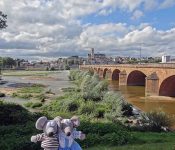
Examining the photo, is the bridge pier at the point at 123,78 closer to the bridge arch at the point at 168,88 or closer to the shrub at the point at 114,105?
the bridge arch at the point at 168,88

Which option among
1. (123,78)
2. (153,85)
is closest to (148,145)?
(153,85)

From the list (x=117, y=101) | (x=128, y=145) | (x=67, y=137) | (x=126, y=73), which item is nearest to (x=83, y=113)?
(x=117, y=101)

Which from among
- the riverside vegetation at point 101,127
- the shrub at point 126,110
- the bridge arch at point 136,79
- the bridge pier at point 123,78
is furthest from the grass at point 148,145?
the bridge arch at point 136,79

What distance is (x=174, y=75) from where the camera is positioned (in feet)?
158

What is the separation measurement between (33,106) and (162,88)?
22.0 meters

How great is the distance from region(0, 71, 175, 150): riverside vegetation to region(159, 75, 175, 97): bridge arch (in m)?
14.7

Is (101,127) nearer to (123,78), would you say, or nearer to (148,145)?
(148,145)

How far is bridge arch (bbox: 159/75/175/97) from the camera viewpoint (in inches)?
2033

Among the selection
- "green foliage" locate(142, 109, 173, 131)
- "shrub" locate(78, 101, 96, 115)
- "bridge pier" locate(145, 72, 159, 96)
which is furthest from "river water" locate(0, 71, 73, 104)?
"green foliage" locate(142, 109, 173, 131)

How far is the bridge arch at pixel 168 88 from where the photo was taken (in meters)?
51.6

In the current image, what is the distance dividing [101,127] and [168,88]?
1486 inches

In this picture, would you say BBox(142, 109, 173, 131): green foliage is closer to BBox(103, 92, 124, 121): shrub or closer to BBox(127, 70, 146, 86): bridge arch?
BBox(103, 92, 124, 121): shrub

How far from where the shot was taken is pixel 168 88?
53344 mm

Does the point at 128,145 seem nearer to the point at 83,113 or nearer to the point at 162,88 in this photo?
the point at 83,113
